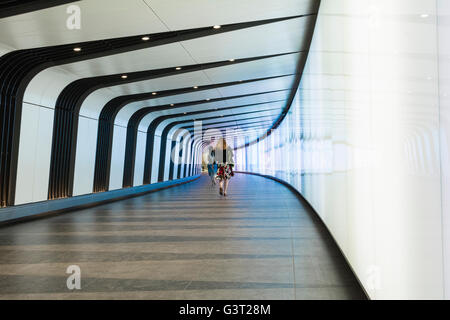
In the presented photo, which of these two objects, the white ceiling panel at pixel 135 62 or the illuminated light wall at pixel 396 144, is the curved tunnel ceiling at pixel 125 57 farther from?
the illuminated light wall at pixel 396 144

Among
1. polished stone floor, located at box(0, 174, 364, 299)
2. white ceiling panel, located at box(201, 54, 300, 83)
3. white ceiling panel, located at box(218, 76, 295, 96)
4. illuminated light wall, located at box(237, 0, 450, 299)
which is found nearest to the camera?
illuminated light wall, located at box(237, 0, 450, 299)

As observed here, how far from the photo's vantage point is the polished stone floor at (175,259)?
3328mm

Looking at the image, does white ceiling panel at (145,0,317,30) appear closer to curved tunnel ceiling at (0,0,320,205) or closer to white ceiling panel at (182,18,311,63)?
curved tunnel ceiling at (0,0,320,205)

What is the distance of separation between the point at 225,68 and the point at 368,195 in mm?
8044

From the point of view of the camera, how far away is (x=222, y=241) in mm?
5473

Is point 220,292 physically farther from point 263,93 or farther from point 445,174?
point 263,93

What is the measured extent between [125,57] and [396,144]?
294 inches

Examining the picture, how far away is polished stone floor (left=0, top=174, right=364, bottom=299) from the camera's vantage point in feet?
10.9

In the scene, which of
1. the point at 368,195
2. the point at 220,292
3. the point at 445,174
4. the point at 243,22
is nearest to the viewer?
the point at 445,174

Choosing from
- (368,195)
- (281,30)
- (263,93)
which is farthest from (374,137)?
(263,93)

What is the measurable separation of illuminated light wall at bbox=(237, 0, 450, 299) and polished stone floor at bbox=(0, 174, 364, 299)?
74 cm

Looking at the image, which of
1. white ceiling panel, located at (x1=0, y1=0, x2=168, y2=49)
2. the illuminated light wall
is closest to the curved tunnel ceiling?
white ceiling panel, located at (x1=0, y1=0, x2=168, y2=49)

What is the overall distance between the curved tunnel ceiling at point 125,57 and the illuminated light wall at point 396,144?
3306 mm

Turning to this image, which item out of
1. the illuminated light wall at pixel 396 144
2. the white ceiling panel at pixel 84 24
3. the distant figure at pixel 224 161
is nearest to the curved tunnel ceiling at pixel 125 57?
the white ceiling panel at pixel 84 24
